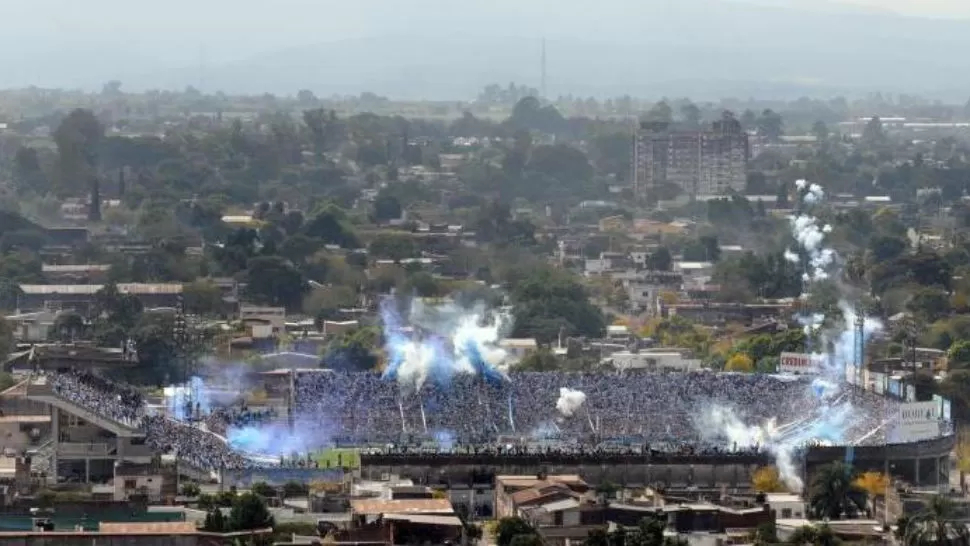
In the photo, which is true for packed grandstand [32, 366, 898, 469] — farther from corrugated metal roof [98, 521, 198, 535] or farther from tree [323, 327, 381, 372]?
corrugated metal roof [98, 521, 198, 535]

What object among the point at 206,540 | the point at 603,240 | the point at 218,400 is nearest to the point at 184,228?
the point at 603,240

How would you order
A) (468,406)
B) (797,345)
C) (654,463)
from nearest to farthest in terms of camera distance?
(654,463), (468,406), (797,345)

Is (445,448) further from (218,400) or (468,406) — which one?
(218,400)

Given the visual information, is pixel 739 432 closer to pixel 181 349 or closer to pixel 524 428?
pixel 524 428

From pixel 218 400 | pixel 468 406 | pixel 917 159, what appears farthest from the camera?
pixel 917 159

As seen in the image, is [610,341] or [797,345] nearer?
[797,345]

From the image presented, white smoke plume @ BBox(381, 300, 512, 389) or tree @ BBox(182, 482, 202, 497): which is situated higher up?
tree @ BBox(182, 482, 202, 497)

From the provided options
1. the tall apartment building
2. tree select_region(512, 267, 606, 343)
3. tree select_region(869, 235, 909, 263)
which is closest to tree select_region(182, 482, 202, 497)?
tree select_region(512, 267, 606, 343)
